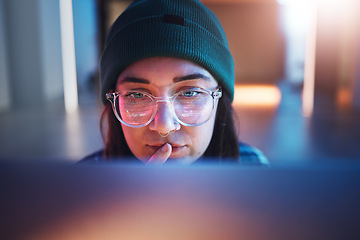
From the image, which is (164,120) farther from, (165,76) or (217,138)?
(217,138)

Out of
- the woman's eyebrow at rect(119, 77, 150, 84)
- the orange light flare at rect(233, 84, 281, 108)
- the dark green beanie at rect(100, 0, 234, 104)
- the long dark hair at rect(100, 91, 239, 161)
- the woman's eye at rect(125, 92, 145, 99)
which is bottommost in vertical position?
the orange light flare at rect(233, 84, 281, 108)

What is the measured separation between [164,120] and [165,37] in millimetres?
128

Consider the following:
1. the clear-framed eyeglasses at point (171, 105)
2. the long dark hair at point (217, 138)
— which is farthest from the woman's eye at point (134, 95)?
the long dark hair at point (217, 138)

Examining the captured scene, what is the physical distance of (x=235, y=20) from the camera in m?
5.04

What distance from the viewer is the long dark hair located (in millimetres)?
662

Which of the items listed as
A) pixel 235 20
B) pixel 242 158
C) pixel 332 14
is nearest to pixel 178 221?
pixel 242 158

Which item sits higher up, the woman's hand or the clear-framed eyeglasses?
the clear-framed eyeglasses

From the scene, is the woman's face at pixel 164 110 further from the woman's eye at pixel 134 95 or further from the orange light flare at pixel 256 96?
the orange light flare at pixel 256 96

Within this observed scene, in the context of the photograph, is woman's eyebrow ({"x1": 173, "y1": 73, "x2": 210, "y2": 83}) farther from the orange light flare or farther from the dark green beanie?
the orange light flare

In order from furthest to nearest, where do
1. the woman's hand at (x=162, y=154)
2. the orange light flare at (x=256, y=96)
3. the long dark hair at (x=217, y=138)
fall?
the orange light flare at (x=256, y=96) → the long dark hair at (x=217, y=138) → the woman's hand at (x=162, y=154)

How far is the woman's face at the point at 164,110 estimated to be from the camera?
0.49 meters

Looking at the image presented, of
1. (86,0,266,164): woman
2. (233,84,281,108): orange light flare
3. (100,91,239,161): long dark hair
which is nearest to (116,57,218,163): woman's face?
(86,0,266,164): woman

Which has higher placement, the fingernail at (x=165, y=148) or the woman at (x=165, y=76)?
the woman at (x=165, y=76)

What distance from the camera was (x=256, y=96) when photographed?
14.7ft
